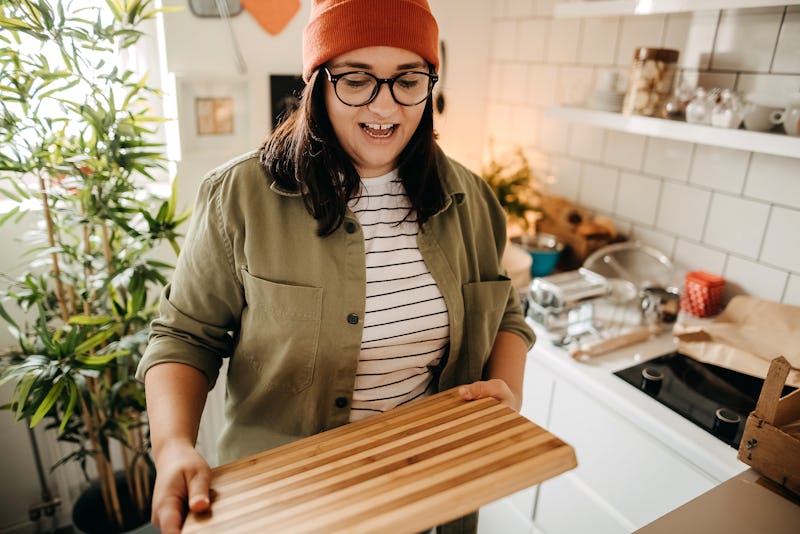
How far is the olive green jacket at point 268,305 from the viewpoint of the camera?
3.12 feet

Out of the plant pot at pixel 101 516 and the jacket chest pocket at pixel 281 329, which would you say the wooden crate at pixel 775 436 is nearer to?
the jacket chest pocket at pixel 281 329

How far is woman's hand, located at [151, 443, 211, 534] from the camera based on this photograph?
2.25 feet

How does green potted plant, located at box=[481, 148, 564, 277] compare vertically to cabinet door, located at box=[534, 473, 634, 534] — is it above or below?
above

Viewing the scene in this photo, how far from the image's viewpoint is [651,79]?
64.0 inches

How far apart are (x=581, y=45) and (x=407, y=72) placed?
4.35ft

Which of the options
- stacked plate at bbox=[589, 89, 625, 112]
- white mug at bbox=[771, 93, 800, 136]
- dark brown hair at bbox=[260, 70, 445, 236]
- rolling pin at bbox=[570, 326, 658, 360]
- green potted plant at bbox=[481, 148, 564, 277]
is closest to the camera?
dark brown hair at bbox=[260, 70, 445, 236]

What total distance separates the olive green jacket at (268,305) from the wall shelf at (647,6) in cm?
91

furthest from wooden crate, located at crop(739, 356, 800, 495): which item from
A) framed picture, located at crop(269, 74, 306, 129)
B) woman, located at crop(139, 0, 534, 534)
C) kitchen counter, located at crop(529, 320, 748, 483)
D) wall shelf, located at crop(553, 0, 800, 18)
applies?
framed picture, located at crop(269, 74, 306, 129)

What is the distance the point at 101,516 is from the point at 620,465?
1.53m

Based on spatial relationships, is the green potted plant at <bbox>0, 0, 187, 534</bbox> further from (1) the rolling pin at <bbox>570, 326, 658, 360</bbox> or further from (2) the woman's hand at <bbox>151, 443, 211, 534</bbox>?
(1) the rolling pin at <bbox>570, 326, 658, 360</bbox>

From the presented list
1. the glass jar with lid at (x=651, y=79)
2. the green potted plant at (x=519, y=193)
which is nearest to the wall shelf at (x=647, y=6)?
the glass jar with lid at (x=651, y=79)

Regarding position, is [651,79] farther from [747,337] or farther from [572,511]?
[572,511]

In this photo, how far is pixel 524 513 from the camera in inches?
67.5

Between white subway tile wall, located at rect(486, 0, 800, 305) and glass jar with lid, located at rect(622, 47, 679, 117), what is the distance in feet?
0.41
